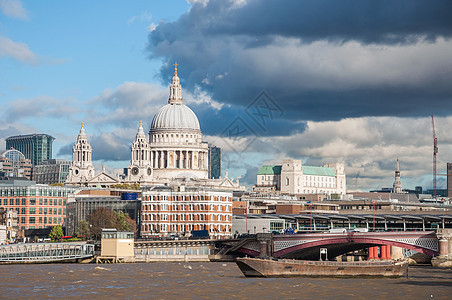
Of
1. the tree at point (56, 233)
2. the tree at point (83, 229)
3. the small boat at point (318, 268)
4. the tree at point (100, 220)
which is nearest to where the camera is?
the small boat at point (318, 268)

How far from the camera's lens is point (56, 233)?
637ft

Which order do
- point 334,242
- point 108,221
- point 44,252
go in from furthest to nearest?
point 108,221 → point 44,252 → point 334,242

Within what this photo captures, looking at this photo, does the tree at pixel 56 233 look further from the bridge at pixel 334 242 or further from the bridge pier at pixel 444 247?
the bridge pier at pixel 444 247

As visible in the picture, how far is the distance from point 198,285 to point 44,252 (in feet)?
174

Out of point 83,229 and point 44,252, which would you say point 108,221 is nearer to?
point 83,229

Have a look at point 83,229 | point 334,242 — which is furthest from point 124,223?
point 334,242

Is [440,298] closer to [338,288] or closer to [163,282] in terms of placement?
[338,288]

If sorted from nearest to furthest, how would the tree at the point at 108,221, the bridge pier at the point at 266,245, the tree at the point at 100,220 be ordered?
the bridge pier at the point at 266,245, the tree at the point at 100,220, the tree at the point at 108,221

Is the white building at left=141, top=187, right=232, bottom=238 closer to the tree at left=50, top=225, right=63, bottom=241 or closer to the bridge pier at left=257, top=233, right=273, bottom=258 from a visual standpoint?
the tree at left=50, top=225, right=63, bottom=241

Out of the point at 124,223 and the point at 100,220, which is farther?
the point at 100,220

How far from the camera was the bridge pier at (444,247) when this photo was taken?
140250 mm

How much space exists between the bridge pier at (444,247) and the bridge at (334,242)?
0.80 meters

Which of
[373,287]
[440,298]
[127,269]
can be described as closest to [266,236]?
[127,269]

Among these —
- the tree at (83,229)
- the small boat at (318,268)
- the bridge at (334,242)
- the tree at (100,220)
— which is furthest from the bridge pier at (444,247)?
the tree at (83,229)
